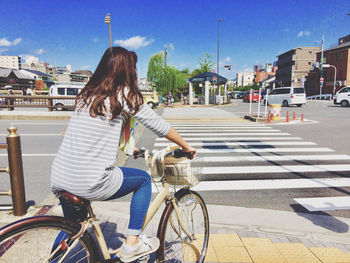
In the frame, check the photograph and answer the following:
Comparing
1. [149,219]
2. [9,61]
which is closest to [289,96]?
[149,219]

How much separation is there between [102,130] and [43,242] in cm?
74

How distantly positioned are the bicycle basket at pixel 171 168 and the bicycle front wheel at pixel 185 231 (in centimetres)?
27

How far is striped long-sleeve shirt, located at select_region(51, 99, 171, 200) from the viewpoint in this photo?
1649 millimetres

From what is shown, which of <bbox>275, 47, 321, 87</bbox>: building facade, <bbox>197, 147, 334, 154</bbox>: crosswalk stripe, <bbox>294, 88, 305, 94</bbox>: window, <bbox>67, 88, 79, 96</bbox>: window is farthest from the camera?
<bbox>275, 47, 321, 87</bbox>: building facade

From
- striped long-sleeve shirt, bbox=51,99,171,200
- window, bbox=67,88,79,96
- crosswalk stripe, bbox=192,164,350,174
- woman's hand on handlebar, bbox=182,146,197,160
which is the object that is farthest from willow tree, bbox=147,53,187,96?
striped long-sleeve shirt, bbox=51,99,171,200

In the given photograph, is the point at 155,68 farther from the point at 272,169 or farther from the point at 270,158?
the point at 272,169

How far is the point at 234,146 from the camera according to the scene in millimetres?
8414

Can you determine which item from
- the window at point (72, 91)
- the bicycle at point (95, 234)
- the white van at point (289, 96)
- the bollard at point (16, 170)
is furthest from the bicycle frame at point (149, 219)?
the white van at point (289, 96)

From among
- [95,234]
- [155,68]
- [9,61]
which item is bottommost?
[95,234]

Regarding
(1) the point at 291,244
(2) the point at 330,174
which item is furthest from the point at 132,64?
(2) the point at 330,174

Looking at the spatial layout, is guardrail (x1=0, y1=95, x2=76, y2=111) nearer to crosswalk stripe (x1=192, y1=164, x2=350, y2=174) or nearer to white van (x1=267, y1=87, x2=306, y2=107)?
crosswalk stripe (x1=192, y1=164, x2=350, y2=174)

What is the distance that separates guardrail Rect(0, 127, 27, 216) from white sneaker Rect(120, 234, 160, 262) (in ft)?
6.62

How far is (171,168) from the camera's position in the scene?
2.01m

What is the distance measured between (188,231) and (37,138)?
8.45m
